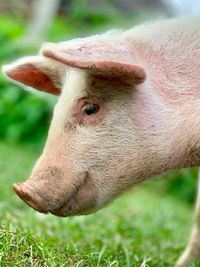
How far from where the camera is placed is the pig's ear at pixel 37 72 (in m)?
3.86

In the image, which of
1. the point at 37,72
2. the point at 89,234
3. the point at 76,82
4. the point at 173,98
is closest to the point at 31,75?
the point at 37,72

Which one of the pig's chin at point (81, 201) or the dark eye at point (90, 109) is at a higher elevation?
the dark eye at point (90, 109)

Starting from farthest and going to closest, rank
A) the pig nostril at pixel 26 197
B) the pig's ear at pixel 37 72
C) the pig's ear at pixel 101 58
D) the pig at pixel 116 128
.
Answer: the pig's ear at pixel 37 72 < the pig at pixel 116 128 < the pig nostril at pixel 26 197 < the pig's ear at pixel 101 58

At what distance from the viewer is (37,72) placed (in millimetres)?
3967

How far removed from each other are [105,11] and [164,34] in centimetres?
1201

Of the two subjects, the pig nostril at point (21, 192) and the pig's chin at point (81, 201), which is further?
the pig's chin at point (81, 201)

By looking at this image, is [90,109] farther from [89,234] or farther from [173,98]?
[89,234]

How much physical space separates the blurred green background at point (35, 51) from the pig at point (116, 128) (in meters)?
3.02

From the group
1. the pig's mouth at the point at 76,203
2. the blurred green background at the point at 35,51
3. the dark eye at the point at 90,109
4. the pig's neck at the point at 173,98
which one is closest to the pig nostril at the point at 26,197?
the pig's mouth at the point at 76,203

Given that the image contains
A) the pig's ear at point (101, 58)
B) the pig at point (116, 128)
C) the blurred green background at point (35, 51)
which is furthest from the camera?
the blurred green background at point (35, 51)

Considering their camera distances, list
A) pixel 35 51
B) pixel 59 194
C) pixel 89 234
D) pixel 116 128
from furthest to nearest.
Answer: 1. pixel 35 51
2. pixel 89 234
3. pixel 116 128
4. pixel 59 194

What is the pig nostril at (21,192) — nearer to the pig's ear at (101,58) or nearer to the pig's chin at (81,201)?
the pig's chin at (81,201)

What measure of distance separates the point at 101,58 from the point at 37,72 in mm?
779

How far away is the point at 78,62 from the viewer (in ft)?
10.4
